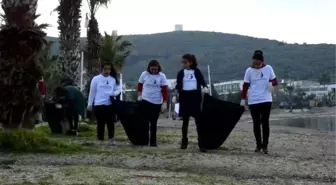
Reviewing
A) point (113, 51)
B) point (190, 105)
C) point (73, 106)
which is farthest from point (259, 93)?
point (113, 51)

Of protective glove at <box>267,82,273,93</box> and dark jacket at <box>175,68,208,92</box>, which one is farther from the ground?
dark jacket at <box>175,68,208,92</box>

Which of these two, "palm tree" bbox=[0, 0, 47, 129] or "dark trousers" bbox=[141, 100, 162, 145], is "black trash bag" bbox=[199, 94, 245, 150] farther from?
"palm tree" bbox=[0, 0, 47, 129]

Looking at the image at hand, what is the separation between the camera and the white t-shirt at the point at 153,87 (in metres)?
12.0

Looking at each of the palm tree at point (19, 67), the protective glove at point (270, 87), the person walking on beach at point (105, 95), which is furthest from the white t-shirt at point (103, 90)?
the protective glove at point (270, 87)

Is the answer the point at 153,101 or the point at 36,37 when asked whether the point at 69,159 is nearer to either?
the point at 36,37

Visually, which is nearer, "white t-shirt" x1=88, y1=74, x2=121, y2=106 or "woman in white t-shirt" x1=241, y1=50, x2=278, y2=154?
"woman in white t-shirt" x1=241, y1=50, x2=278, y2=154

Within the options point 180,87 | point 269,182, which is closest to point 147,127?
point 180,87

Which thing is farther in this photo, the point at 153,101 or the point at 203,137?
the point at 153,101

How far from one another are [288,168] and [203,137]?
2.53 meters

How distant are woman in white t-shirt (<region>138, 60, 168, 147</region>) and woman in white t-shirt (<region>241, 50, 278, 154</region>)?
1667 millimetres

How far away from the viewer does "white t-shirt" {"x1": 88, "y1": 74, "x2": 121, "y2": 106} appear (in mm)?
12414

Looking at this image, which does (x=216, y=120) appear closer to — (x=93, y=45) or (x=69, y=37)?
(x=69, y=37)

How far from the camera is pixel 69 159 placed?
901 cm

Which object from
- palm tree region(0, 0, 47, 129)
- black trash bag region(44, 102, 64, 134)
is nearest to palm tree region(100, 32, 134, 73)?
black trash bag region(44, 102, 64, 134)
